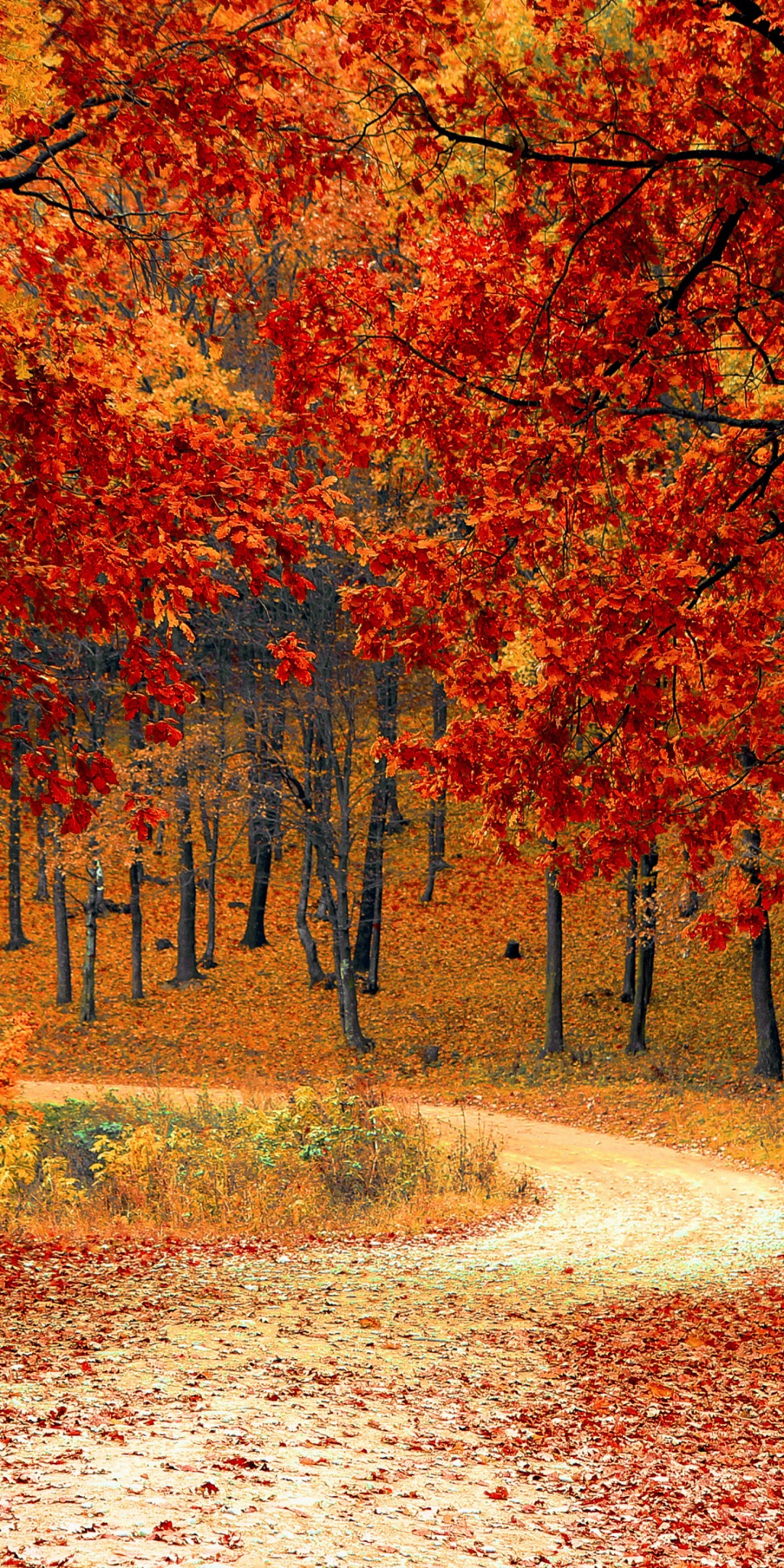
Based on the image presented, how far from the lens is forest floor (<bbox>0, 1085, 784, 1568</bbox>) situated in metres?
4.04

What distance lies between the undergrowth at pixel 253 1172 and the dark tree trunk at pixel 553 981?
8.10m

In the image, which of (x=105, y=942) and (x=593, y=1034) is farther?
(x=105, y=942)

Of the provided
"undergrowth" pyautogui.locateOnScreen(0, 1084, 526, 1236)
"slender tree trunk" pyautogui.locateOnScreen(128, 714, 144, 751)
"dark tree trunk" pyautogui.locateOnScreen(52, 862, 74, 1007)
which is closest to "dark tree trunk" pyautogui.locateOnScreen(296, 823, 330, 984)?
"slender tree trunk" pyautogui.locateOnScreen(128, 714, 144, 751)

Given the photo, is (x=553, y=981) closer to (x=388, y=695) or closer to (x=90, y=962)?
(x=388, y=695)

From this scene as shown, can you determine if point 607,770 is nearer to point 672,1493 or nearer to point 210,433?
point 210,433

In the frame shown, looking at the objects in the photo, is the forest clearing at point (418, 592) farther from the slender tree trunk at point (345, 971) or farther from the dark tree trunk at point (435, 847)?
the dark tree trunk at point (435, 847)

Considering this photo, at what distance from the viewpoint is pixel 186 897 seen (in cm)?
2498

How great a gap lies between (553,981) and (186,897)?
821 centimetres

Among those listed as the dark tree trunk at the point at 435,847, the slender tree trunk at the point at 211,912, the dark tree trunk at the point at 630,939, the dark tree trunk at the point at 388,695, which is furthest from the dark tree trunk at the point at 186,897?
the dark tree trunk at the point at 630,939

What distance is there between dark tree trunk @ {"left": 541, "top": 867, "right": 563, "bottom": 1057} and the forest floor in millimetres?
10974

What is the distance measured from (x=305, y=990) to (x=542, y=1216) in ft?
50.2

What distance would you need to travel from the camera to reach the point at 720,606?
6.55 m

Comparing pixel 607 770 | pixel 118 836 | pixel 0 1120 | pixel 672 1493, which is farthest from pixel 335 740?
pixel 672 1493

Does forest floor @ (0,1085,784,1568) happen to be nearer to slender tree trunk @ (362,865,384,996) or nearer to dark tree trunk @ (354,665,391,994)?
dark tree trunk @ (354,665,391,994)
